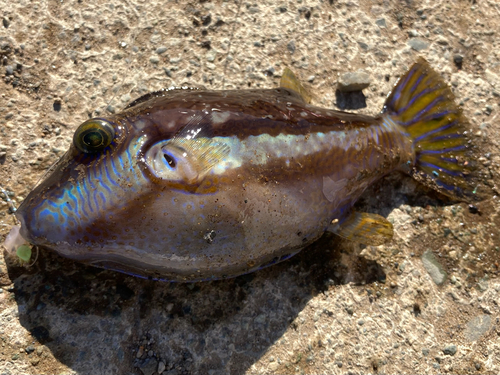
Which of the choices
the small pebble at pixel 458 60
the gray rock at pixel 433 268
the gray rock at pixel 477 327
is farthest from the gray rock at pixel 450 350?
the small pebble at pixel 458 60

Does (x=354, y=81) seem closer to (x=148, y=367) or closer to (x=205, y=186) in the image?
(x=205, y=186)

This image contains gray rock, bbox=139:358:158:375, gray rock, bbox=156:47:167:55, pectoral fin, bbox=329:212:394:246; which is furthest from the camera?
gray rock, bbox=156:47:167:55

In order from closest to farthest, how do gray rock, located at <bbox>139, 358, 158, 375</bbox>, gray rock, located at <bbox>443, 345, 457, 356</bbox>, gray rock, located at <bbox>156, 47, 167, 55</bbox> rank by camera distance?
gray rock, located at <bbox>139, 358, 158, 375</bbox> < gray rock, located at <bbox>443, 345, 457, 356</bbox> < gray rock, located at <bbox>156, 47, 167, 55</bbox>

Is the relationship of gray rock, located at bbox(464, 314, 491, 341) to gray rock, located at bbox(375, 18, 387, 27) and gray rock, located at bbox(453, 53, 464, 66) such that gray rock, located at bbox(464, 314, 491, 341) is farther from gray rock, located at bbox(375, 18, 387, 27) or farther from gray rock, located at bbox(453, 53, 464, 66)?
gray rock, located at bbox(375, 18, 387, 27)

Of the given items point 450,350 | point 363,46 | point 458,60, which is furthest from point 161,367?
point 458,60

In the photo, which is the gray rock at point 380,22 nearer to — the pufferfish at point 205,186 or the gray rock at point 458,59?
the gray rock at point 458,59

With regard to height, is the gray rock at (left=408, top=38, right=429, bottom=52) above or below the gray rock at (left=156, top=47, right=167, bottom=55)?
below

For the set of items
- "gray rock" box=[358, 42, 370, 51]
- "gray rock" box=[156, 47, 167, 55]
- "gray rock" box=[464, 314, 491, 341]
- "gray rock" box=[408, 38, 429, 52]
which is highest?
"gray rock" box=[156, 47, 167, 55]

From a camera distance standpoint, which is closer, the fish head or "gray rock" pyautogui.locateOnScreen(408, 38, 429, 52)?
the fish head

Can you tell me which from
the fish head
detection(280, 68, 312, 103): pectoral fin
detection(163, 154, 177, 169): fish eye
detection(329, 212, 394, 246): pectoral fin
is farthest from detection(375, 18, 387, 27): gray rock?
detection(163, 154, 177, 169): fish eye
